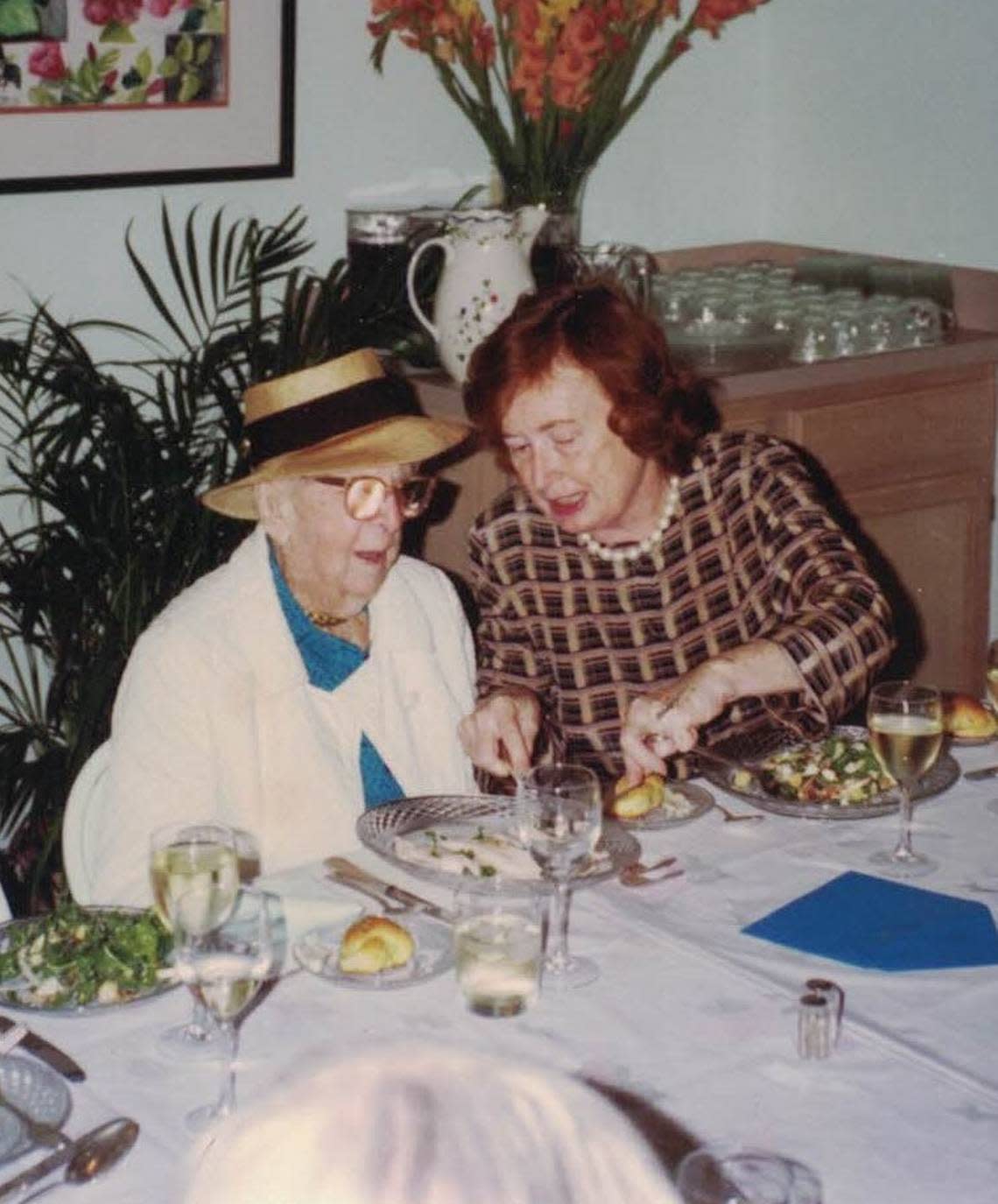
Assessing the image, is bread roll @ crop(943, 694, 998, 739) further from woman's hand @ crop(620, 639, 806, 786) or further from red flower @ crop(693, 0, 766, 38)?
red flower @ crop(693, 0, 766, 38)

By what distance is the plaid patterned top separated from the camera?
249 centimetres

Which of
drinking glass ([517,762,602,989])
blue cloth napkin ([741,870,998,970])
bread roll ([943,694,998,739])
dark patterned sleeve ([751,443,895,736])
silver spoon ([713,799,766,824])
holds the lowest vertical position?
blue cloth napkin ([741,870,998,970])

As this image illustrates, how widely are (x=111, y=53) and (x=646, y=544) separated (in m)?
1.59

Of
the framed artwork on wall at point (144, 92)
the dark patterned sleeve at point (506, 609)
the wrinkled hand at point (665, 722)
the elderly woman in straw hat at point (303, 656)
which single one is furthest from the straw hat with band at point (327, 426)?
the framed artwork on wall at point (144, 92)

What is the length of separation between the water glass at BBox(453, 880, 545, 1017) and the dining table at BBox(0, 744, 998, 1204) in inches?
0.6

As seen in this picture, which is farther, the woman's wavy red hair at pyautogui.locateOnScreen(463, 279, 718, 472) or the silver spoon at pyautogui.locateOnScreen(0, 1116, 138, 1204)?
the woman's wavy red hair at pyautogui.locateOnScreen(463, 279, 718, 472)

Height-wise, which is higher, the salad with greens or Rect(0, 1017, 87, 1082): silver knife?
the salad with greens

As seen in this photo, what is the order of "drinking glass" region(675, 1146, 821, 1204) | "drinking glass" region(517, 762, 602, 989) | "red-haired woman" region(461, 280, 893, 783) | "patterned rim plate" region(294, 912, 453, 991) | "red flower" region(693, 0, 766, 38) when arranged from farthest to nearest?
"red flower" region(693, 0, 766, 38) < "red-haired woman" region(461, 280, 893, 783) < "drinking glass" region(517, 762, 602, 989) < "patterned rim plate" region(294, 912, 453, 991) < "drinking glass" region(675, 1146, 821, 1204)

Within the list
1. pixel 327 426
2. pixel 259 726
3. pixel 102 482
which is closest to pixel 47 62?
pixel 102 482

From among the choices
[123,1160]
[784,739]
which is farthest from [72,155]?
[123,1160]

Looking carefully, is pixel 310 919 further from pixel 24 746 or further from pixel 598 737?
pixel 24 746

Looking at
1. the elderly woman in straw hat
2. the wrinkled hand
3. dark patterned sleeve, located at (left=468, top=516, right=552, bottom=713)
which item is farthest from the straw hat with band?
the wrinkled hand

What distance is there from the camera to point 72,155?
342 centimetres

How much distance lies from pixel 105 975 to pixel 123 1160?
281mm
